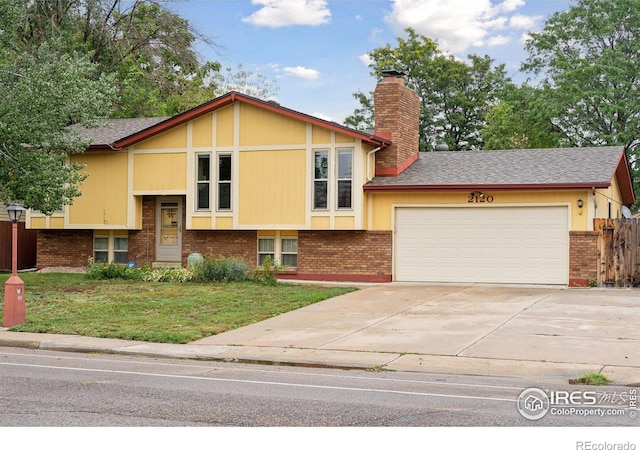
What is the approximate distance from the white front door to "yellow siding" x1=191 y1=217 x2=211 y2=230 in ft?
4.03

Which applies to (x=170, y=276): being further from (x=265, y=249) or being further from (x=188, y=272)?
(x=265, y=249)

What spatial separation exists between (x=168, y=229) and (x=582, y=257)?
12750 mm

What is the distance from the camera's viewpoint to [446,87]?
53312 mm

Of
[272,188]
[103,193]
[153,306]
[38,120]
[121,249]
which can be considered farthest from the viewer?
[121,249]

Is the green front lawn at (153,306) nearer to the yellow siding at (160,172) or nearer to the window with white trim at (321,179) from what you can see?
the window with white trim at (321,179)

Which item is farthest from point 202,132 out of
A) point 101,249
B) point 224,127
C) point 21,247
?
point 21,247

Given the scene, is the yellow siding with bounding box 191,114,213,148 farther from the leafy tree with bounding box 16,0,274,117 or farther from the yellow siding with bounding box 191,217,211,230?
the leafy tree with bounding box 16,0,274,117

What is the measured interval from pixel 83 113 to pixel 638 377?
1503 centimetres

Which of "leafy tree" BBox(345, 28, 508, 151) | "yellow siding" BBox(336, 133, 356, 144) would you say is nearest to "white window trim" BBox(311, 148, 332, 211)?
"yellow siding" BBox(336, 133, 356, 144)

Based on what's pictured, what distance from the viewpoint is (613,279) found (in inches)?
856

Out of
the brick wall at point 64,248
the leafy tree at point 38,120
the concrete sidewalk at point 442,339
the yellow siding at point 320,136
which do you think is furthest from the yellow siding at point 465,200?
the brick wall at point 64,248
